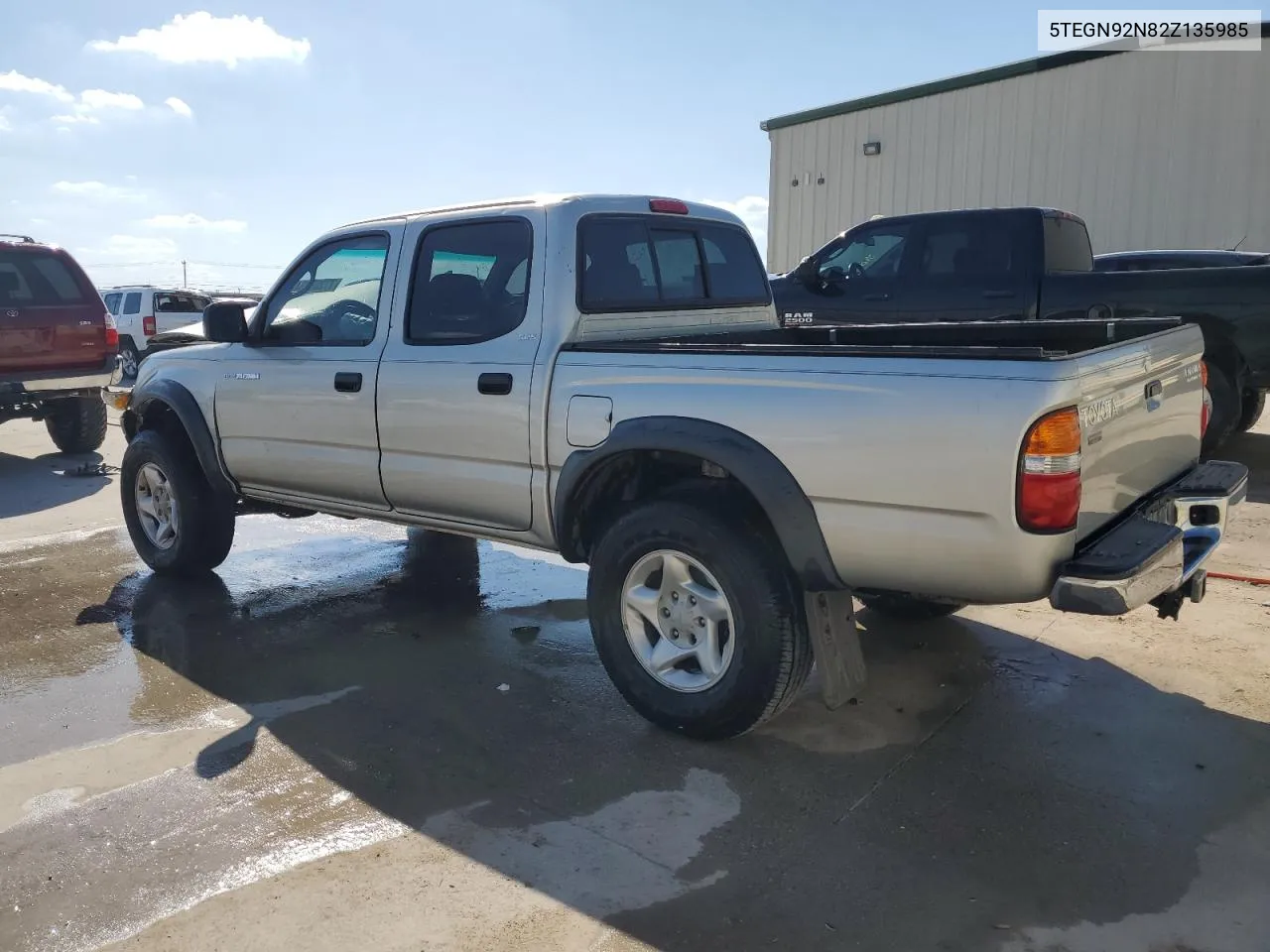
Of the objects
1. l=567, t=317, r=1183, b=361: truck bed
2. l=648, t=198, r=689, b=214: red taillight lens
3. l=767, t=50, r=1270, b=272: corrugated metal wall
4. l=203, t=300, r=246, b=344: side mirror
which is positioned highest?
l=767, t=50, r=1270, b=272: corrugated metal wall

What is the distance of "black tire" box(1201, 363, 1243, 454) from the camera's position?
7.98 metres

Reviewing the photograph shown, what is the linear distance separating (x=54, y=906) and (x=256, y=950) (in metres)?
0.63

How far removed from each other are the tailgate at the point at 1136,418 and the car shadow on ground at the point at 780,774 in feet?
2.86

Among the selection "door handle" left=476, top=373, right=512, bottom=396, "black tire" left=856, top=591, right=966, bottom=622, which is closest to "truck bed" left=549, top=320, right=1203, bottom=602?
"door handle" left=476, top=373, right=512, bottom=396

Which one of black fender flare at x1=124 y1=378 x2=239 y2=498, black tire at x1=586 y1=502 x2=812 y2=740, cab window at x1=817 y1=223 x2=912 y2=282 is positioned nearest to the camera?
black tire at x1=586 y1=502 x2=812 y2=740

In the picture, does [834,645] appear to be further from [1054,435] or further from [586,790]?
[1054,435]

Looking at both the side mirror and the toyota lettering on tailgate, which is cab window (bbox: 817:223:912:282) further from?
the toyota lettering on tailgate

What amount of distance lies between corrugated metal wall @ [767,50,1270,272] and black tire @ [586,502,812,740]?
47.4 ft

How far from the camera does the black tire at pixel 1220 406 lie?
7.98 meters

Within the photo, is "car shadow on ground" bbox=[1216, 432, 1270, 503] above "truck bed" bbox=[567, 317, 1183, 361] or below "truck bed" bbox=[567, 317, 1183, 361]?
below

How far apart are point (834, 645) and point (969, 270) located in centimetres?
626

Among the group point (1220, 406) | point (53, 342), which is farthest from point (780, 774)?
point (53, 342)

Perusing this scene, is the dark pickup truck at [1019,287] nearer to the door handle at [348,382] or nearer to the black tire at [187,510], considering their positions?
the door handle at [348,382]

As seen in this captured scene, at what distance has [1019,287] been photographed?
8695 millimetres
